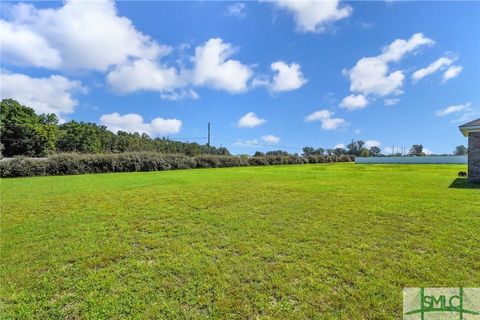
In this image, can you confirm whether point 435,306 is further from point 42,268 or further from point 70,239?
point 70,239

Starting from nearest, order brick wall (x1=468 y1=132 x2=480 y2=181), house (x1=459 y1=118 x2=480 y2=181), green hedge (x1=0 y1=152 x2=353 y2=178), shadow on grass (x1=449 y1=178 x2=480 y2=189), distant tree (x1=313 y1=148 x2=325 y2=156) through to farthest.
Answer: shadow on grass (x1=449 y1=178 x2=480 y2=189) < house (x1=459 y1=118 x2=480 y2=181) < brick wall (x1=468 y1=132 x2=480 y2=181) < green hedge (x1=0 y1=152 x2=353 y2=178) < distant tree (x1=313 y1=148 x2=325 y2=156)

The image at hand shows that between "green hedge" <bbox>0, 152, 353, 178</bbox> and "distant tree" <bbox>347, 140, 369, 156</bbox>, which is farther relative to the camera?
"distant tree" <bbox>347, 140, 369, 156</bbox>

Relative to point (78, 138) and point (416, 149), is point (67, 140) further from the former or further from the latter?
point (416, 149)

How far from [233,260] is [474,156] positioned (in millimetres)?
13857

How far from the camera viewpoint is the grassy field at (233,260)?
2.79 metres

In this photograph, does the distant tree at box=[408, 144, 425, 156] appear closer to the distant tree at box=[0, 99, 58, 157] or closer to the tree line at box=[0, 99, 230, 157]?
the tree line at box=[0, 99, 230, 157]

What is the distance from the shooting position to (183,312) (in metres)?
2.69

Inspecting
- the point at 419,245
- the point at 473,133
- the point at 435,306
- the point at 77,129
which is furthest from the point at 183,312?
the point at 77,129

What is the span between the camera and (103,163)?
898 inches

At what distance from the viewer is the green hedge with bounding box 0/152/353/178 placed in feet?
61.7

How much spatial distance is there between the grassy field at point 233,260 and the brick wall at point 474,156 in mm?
7535

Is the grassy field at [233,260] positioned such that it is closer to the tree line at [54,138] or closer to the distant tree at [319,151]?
the tree line at [54,138]

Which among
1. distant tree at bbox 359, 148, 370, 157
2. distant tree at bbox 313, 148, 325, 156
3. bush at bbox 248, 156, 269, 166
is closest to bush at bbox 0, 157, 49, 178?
bush at bbox 248, 156, 269, 166

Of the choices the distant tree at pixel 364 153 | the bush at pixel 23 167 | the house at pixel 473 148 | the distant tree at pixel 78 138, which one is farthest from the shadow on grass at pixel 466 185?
the distant tree at pixel 364 153
